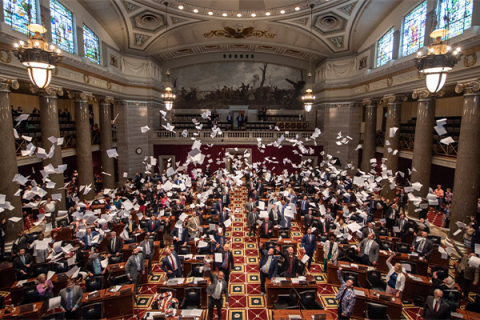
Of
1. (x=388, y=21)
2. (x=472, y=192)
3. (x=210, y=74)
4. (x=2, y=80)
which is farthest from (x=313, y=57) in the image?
(x=2, y=80)

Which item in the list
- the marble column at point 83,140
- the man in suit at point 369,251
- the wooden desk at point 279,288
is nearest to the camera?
the wooden desk at point 279,288

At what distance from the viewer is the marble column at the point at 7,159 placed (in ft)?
32.1

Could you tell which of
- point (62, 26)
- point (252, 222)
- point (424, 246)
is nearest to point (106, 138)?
point (62, 26)

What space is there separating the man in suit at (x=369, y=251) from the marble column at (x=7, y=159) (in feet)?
40.9

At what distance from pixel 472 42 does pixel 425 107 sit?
363cm

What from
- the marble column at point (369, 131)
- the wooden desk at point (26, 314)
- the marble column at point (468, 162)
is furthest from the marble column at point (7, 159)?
the marble column at point (369, 131)

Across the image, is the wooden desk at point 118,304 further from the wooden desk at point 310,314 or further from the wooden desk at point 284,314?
the wooden desk at point 310,314

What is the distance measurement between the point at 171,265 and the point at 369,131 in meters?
15.9

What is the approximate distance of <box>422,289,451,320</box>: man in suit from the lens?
5.35 meters

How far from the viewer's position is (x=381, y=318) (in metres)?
5.76

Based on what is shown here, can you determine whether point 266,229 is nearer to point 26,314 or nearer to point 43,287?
point 43,287

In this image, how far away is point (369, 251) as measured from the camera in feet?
25.7

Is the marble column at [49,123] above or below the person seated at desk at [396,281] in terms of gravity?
above

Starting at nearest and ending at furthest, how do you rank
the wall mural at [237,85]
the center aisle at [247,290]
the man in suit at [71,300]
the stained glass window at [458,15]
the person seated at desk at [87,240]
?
the man in suit at [71,300] < the center aisle at [247,290] < the person seated at desk at [87,240] < the stained glass window at [458,15] < the wall mural at [237,85]
